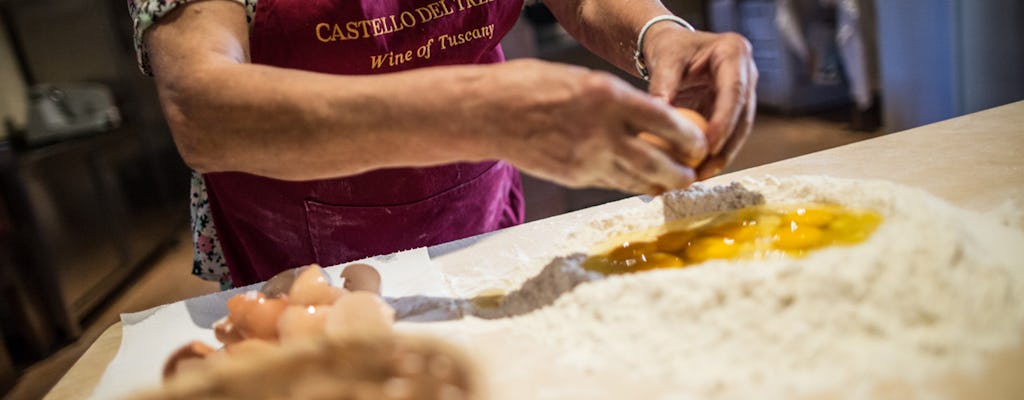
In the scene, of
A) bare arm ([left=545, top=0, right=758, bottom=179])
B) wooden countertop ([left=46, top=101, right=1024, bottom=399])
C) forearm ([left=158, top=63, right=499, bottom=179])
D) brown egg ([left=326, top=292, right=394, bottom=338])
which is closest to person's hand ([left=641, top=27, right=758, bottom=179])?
bare arm ([left=545, top=0, right=758, bottom=179])

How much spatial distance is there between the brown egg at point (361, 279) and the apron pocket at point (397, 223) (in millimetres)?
164

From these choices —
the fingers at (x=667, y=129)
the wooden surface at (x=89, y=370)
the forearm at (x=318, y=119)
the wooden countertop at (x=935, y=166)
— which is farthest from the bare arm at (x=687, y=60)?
the wooden surface at (x=89, y=370)

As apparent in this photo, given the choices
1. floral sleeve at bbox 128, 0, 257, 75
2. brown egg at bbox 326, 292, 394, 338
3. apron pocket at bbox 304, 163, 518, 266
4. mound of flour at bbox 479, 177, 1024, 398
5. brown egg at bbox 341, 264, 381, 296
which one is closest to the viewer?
mound of flour at bbox 479, 177, 1024, 398

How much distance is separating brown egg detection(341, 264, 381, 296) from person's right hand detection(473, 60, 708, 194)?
1.12ft

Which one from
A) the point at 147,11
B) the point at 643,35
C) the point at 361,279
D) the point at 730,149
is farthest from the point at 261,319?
the point at 643,35

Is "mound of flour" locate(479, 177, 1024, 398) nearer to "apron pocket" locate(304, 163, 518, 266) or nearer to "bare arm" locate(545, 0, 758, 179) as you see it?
"bare arm" locate(545, 0, 758, 179)

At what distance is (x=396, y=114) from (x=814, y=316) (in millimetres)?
498

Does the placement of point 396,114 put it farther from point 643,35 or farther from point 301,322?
point 643,35

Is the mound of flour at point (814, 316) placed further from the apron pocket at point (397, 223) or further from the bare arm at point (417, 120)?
the apron pocket at point (397, 223)

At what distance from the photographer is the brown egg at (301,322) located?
79 cm

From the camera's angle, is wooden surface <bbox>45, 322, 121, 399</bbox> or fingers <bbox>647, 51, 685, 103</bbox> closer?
wooden surface <bbox>45, 322, 121, 399</bbox>

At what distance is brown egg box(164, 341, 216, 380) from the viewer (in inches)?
32.2

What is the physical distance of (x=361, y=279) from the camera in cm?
100

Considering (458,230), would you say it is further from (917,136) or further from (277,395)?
(917,136)
